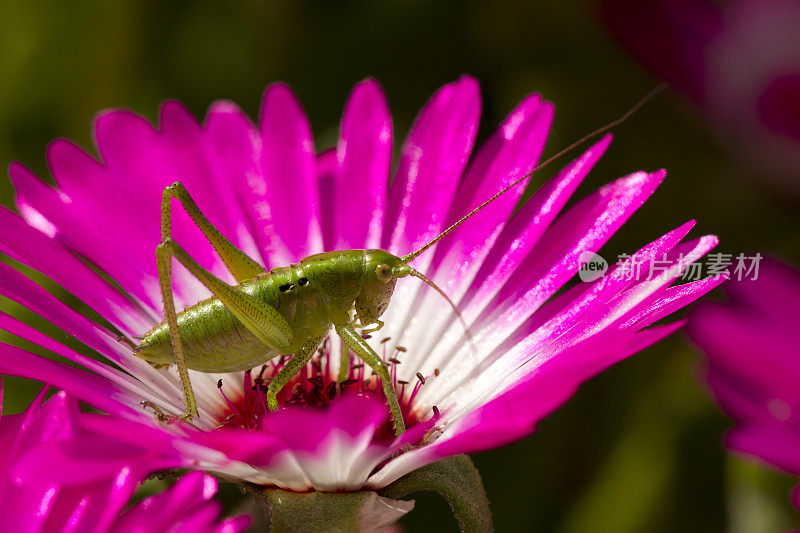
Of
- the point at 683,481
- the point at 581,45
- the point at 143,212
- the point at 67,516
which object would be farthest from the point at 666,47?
the point at 67,516

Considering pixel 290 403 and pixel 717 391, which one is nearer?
pixel 717 391

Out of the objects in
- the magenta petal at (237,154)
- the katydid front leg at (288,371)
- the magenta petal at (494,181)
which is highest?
the magenta petal at (237,154)

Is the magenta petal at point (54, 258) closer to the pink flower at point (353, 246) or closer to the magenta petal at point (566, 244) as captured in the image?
the pink flower at point (353, 246)

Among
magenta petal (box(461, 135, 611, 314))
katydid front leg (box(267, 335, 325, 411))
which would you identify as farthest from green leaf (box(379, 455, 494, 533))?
magenta petal (box(461, 135, 611, 314))

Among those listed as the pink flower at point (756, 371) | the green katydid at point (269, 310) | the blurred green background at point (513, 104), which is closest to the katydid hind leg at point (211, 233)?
the green katydid at point (269, 310)

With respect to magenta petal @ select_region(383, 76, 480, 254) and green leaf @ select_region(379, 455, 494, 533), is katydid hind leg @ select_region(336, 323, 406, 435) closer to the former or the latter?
green leaf @ select_region(379, 455, 494, 533)

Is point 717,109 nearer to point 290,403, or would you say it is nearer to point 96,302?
point 290,403

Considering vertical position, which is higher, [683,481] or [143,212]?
[143,212]
